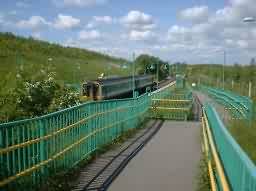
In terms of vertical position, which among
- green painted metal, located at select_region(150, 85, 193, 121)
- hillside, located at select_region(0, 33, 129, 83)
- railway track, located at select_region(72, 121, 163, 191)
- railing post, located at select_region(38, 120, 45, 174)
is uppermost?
hillside, located at select_region(0, 33, 129, 83)

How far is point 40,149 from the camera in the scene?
7109 mm

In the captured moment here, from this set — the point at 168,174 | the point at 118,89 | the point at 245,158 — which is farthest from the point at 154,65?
the point at 245,158

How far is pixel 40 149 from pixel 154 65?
38694 millimetres

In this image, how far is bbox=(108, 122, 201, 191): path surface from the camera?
8.09 metres

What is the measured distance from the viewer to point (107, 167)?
941 centimetres

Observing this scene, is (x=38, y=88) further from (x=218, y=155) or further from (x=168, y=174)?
(x=218, y=155)

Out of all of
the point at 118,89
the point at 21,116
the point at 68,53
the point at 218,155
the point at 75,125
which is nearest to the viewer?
the point at 218,155

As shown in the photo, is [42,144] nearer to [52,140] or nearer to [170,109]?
[52,140]

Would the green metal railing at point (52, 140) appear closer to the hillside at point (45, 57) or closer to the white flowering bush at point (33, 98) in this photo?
the white flowering bush at point (33, 98)

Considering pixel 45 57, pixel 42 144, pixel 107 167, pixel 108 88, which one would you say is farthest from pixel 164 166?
pixel 45 57

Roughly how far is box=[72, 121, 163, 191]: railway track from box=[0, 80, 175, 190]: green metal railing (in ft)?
1.25

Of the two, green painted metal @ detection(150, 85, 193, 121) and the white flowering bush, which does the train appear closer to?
green painted metal @ detection(150, 85, 193, 121)

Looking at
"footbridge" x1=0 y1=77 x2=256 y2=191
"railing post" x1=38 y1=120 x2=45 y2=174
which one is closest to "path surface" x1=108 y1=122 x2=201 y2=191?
"footbridge" x1=0 y1=77 x2=256 y2=191

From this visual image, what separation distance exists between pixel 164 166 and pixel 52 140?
3318 mm
